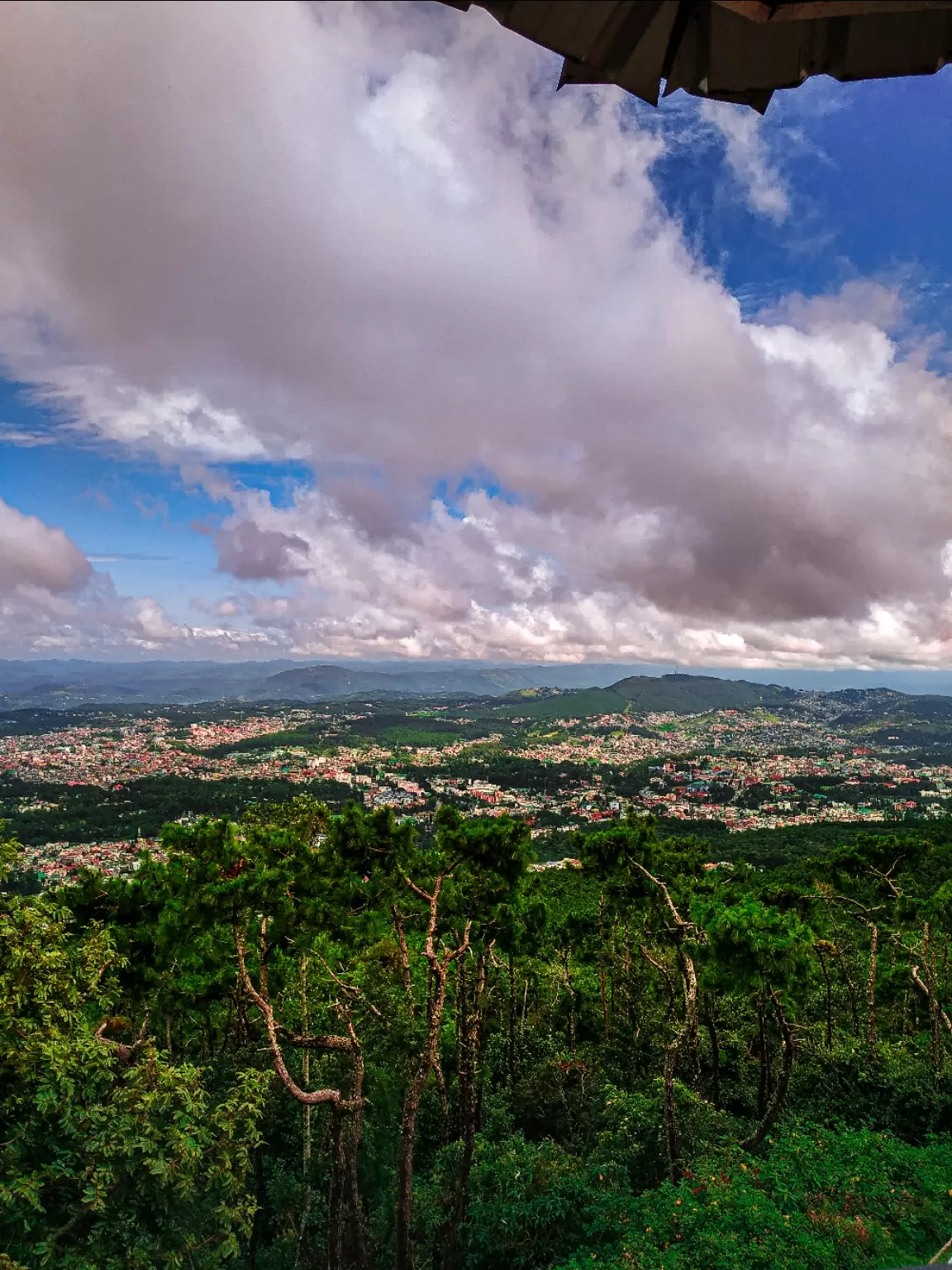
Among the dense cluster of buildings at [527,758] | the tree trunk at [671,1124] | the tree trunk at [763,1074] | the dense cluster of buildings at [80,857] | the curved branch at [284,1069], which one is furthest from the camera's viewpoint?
the dense cluster of buildings at [527,758]

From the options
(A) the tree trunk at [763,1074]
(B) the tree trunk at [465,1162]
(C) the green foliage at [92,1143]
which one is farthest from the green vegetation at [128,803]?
(C) the green foliage at [92,1143]

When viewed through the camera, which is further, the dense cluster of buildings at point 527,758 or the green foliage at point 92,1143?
the dense cluster of buildings at point 527,758

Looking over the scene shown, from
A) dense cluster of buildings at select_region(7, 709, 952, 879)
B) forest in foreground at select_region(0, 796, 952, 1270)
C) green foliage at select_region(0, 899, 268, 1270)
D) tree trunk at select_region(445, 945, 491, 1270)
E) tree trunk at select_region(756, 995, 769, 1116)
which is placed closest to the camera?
green foliage at select_region(0, 899, 268, 1270)

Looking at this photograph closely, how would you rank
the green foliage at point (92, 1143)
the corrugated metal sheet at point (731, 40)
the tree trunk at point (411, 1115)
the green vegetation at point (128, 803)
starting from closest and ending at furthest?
the corrugated metal sheet at point (731, 40) < the green foliage at point (92, 1143) < the tree trunk at point (411, 1115) < the green vegetation at point (128, 803)

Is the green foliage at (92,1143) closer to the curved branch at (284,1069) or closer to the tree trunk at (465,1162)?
the curved branch at (284,1069)

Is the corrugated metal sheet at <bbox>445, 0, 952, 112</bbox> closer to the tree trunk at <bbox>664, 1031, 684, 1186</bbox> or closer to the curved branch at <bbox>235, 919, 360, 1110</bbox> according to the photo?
the curved branch at <bbox>235, 919, 360, 1110</bbox>

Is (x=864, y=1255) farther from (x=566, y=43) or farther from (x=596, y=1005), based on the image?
(x=596, y=1005)

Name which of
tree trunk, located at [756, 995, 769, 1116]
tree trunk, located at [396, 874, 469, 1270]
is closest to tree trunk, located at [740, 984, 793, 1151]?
tree trunk, located at [756, 995, 769, 1116]

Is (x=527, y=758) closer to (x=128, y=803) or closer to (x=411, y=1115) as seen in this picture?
(x=128, y=803)

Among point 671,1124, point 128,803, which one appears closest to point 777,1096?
point 671,1124
